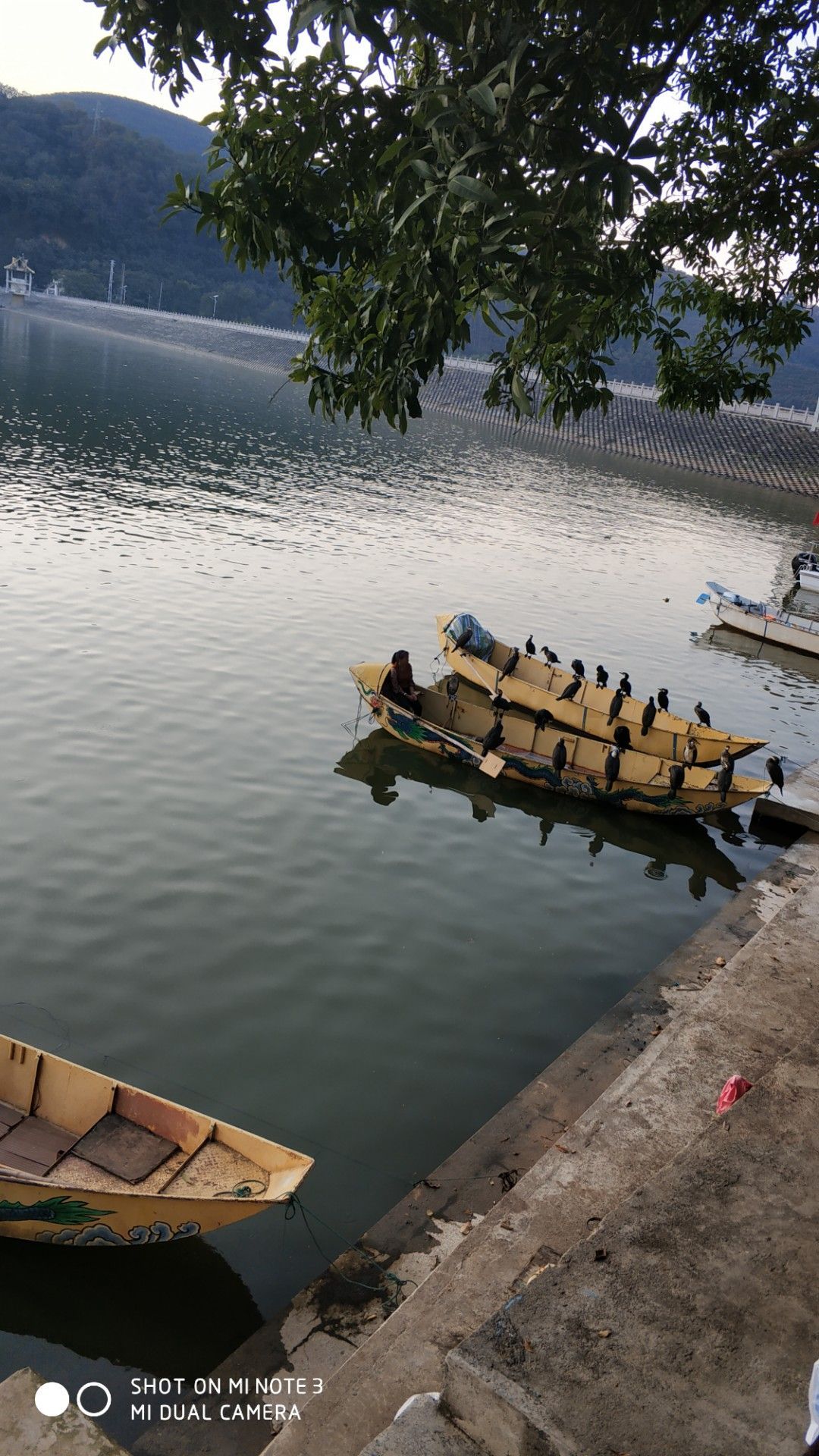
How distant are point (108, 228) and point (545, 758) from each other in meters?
164

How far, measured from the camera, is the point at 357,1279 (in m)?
6.66

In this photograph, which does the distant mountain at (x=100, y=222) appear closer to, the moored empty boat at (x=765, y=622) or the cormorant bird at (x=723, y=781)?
the moored empty boat at (x=765, y=622)

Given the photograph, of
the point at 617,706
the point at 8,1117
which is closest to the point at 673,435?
the point at 617,706

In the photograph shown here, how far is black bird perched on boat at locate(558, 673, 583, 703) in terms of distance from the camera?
18.0 meters

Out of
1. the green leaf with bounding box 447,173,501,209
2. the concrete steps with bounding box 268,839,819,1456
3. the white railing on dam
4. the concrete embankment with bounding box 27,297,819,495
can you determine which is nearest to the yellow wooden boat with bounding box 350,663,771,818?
the concrete steps with bounding box 268,839,819,1456

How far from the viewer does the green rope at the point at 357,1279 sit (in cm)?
646

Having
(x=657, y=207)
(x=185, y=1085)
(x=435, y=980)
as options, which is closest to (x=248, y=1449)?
(x=185, y=1085)

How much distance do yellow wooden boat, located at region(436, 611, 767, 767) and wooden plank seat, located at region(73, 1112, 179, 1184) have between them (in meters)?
10.2

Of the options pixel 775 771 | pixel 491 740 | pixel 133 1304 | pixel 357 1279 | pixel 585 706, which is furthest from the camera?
pixel 585 706

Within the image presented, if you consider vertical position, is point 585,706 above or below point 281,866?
above

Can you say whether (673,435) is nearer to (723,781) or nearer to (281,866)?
(723,781)

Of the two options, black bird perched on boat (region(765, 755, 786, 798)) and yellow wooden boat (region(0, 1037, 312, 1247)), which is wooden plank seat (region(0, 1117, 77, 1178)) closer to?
yellow wooden boat (region(0, 1037, 312, 1247))

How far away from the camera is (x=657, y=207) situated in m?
10.1

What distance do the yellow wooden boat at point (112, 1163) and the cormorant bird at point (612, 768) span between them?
9.06m
